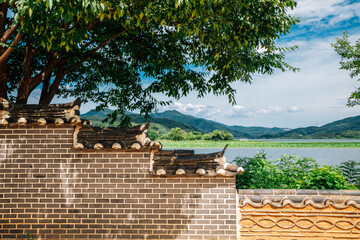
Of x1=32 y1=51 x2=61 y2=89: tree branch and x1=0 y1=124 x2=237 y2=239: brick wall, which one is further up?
x1=32 y1=51 x2=61 y2=89: tree branch

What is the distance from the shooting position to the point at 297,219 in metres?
A: 4.56

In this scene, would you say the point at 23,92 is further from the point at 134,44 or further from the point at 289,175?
the point at 289,175

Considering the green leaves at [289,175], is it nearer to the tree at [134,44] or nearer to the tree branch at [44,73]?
the tree at [134,44]

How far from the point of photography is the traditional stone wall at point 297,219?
4.55m

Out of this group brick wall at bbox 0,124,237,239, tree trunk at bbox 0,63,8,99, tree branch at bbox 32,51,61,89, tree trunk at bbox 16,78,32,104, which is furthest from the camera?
tree branch at bbox 32,51,61,89

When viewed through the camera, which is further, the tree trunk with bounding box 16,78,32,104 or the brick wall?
the tree trunk with bounding box 16,78,32,104

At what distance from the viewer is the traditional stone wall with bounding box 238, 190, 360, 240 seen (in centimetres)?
Result: 455

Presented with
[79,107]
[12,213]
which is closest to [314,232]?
[79,107]

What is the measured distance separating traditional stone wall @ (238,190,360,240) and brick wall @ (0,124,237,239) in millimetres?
326

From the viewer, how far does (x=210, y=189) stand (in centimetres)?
454

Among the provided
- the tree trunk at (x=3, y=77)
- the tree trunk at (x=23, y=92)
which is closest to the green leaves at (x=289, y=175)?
the tree trunk at (x=23, y=92)

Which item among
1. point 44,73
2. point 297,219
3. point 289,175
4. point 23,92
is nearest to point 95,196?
point 297,219

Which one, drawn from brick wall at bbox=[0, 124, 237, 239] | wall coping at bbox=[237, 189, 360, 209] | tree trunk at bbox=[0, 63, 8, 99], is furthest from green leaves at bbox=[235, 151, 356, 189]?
tree trunk at bbox=[0, 63, 8, 99]

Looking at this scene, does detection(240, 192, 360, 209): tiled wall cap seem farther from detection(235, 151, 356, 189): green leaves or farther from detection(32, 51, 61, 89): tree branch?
detection(32, 51, 61, 89): tree branch
